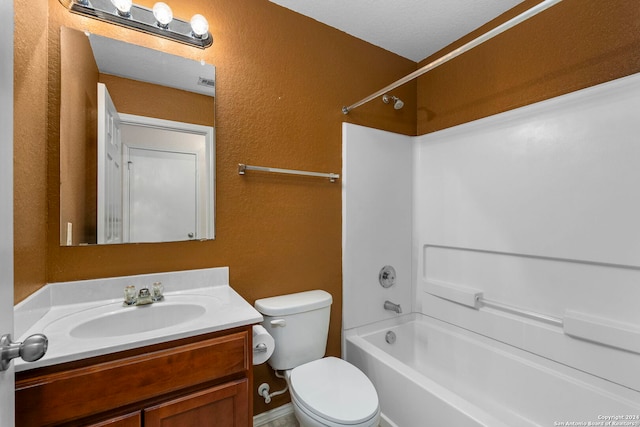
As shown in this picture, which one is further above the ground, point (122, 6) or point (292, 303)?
point (122, 6)

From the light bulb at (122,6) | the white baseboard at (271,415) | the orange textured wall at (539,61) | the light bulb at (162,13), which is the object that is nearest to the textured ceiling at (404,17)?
the orange textured wall at (539,61)

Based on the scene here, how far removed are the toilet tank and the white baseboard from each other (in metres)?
0.36

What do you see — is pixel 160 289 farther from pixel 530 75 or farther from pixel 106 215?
pixel 530 75

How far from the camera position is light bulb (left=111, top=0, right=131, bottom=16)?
1270 millimetres

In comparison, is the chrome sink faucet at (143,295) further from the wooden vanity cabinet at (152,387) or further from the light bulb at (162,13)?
the light bulb at (162,13)

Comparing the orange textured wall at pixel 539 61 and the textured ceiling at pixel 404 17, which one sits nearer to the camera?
the orange textured wall at pixel 539 61

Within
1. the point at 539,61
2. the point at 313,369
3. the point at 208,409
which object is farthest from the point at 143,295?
the point at 539,61

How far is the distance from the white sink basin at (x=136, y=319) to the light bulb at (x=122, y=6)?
132 cm

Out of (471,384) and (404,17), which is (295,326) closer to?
(471,384)

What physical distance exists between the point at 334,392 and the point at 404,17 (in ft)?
7.16

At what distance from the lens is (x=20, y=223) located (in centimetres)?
94

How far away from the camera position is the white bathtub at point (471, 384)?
132cm

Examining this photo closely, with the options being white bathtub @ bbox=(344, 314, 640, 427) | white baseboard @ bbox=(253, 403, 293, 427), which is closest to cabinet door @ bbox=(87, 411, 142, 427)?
white baseboard @ bbox=(253, 403, 293, 427)

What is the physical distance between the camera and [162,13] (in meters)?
1.33
